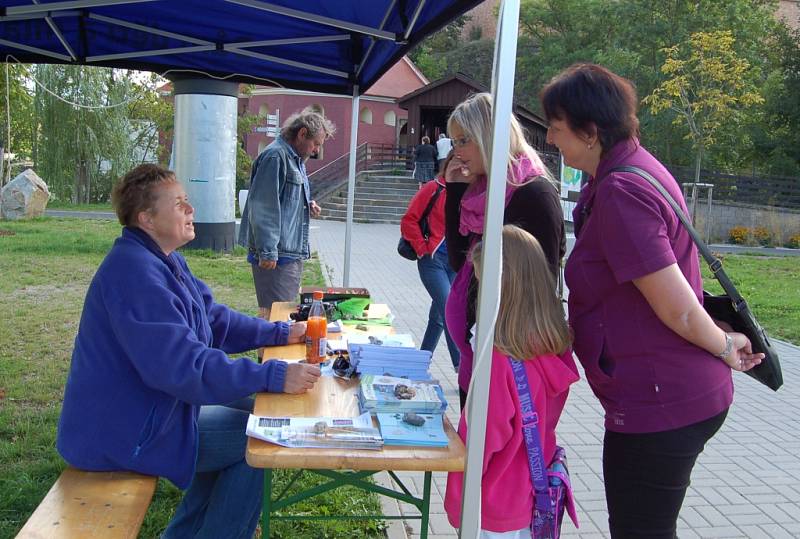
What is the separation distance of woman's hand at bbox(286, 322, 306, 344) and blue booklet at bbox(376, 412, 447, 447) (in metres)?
1.02

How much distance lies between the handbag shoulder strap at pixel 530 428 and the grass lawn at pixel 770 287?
6923mm

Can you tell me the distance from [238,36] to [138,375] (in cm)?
307

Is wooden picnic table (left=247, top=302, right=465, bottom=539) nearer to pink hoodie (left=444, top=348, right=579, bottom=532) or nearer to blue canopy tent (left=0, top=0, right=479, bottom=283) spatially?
pink hoodie (left=444, top=348, right=579, bottom=532)

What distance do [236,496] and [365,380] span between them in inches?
25.4

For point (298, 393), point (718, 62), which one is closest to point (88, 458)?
point (298, 393)

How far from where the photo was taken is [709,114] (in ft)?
76.7

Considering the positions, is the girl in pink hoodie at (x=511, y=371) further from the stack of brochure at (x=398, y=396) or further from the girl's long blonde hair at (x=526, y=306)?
the stack of brochure at (x=398, y=396)

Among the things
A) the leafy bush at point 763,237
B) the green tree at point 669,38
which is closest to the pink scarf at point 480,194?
the leafy bush at point 763,237

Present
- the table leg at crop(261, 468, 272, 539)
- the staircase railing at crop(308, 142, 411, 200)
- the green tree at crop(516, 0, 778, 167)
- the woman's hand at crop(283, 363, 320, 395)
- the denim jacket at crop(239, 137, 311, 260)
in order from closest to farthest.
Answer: the table leg at crop(261, 468, 272, 539), the woman's hand at crop(283, 363, 320, 395), the denim jacket at crop(239, 137, 311, 260), the green tree at crop(516, 0, 778, 167), the staircase railing at crop(308, 142, 411, 200)

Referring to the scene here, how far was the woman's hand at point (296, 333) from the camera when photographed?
10.7 ft

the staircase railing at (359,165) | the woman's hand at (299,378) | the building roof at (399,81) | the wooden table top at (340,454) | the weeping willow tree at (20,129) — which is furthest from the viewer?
the building roof at (399,81)

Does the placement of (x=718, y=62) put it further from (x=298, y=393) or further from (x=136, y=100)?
(x=298, y=393)

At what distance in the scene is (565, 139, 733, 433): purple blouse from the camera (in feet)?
6.03

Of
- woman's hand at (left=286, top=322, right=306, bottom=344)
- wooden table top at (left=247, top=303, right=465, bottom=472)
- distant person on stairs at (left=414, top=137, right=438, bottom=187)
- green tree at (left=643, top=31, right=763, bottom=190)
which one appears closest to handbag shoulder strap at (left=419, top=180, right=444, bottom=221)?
woman's hand at (left=286, top=322, right=306, bottom=344)
